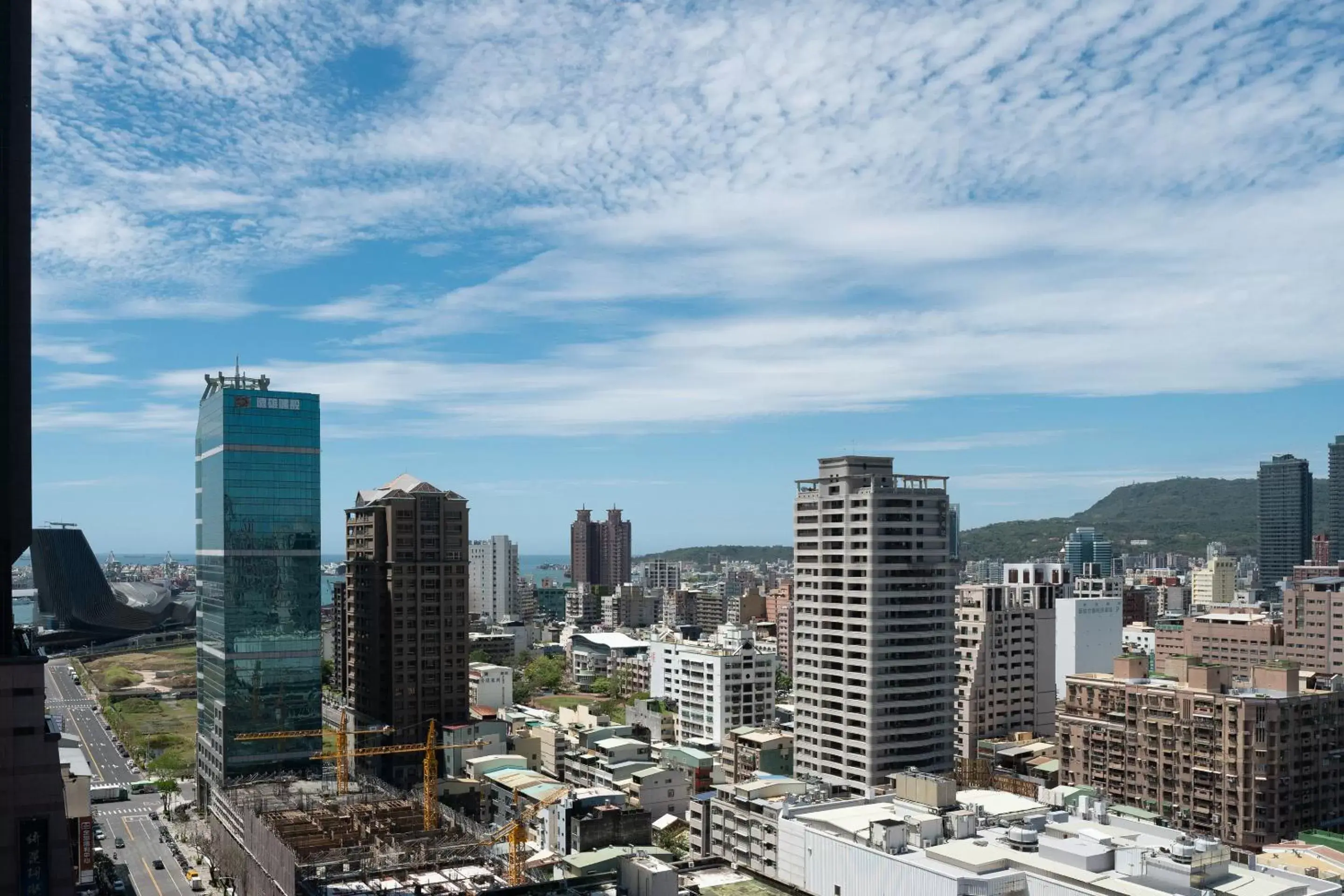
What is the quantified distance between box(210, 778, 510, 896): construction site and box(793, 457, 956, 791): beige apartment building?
16862 mm

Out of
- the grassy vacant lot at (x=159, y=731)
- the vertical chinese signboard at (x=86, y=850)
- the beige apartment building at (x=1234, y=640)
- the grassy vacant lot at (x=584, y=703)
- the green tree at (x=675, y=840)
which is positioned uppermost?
the beige apartment building at (x=1234, y=640)

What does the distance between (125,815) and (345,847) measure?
3302cm

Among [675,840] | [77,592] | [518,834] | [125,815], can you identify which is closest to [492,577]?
[77,592]

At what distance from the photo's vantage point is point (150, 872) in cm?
5144

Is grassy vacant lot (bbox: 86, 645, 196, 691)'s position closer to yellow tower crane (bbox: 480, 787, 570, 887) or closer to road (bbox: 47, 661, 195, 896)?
road (bbox: 47, 661, 195, 896)

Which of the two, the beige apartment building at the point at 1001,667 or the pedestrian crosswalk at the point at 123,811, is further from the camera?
the beige apartment building at the point at 1001,667

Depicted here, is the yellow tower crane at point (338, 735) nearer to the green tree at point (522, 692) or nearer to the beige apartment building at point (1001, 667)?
the beige apartment building at point (1001, 667)

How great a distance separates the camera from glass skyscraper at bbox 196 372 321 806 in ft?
199

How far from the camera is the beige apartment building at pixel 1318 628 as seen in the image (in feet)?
276

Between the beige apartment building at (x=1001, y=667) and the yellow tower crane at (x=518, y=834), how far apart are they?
25.0 meters

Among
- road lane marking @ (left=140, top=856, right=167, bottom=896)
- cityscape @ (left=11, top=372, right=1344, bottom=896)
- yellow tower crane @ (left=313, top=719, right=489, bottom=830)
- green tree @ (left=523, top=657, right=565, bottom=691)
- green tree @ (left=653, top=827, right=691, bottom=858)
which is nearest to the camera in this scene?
cityscape @ (left=11, top=372, right=1344, bottom=896)

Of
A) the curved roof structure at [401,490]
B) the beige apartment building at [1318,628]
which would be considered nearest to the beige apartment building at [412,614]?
the curved roof structure at [401,490]

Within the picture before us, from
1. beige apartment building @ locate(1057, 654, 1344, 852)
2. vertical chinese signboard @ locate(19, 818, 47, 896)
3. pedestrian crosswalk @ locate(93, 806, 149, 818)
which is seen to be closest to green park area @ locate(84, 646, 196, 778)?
pedestrian crosswalk @ locate(93, 806, 149, 818)

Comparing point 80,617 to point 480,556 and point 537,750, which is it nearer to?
point 480,556
